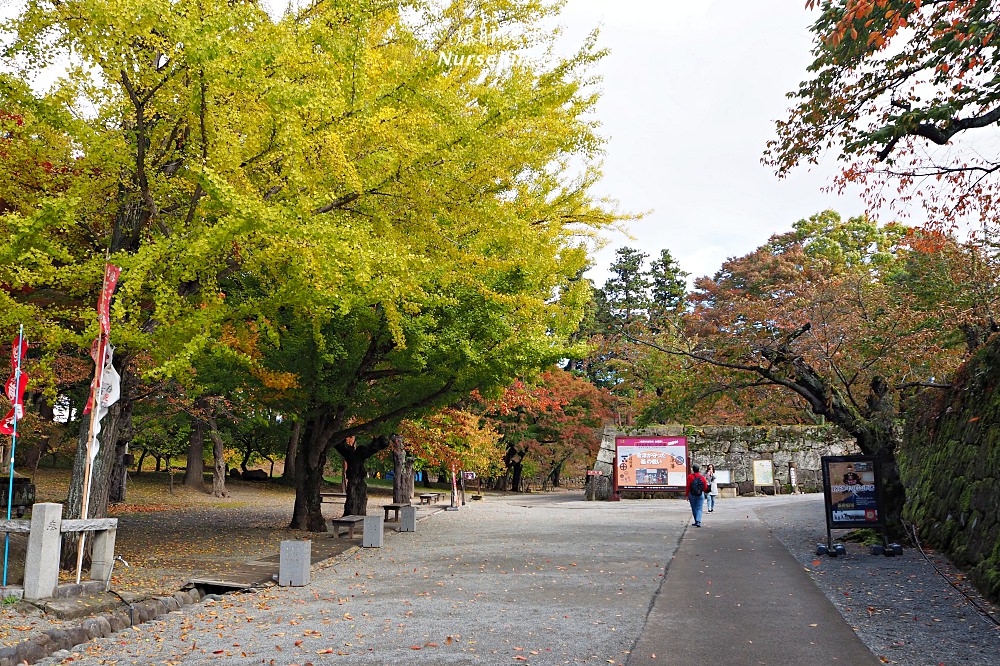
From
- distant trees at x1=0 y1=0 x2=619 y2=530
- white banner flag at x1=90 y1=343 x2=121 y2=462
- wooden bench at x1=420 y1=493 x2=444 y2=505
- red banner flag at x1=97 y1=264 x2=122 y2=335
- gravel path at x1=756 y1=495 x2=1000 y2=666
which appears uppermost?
distant trees at x1=0 y1=0 x2=619 y2=530

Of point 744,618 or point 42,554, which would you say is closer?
point 744,618

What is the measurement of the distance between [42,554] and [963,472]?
38.7 feet

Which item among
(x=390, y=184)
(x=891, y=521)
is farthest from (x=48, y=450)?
(x=891, y=521)

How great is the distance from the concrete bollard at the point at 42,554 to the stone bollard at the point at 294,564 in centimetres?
278

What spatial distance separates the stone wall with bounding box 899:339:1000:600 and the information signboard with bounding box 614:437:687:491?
15923 millimetres

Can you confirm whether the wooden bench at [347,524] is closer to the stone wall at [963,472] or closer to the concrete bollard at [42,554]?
the concrete bollard at [42,554]

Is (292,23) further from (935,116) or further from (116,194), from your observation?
(935,116)

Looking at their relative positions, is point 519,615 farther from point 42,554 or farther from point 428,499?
point 428,499

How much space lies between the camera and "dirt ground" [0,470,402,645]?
9227mm

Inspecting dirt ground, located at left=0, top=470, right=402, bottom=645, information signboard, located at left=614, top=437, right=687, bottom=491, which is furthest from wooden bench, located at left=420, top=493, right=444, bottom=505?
information signboard, located at left=614, top=437, right=687, bottom=491

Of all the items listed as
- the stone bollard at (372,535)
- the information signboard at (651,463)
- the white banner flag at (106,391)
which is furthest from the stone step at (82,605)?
the information signboard at (651,463)

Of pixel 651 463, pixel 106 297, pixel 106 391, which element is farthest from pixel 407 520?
pixel 651 463

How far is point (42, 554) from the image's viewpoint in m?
7.42

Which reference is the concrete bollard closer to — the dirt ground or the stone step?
the stone step
